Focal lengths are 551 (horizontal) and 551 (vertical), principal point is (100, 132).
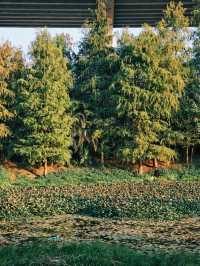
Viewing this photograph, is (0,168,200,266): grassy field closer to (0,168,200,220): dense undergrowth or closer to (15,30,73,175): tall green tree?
(0,168,200,220): dense undergrowth

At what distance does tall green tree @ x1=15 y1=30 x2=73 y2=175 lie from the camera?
26703 mm

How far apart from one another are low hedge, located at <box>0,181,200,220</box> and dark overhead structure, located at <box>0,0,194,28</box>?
1444cm

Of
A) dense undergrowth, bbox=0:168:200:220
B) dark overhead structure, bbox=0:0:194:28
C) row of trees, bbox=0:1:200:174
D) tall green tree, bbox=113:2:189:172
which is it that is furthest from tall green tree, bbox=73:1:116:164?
dense undergrowth, bbox=0:168:200:220

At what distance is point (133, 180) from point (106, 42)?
8349 millimetres

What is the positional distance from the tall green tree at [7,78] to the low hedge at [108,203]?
806 centimetres

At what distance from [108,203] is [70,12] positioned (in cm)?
1978

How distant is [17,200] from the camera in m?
17.8

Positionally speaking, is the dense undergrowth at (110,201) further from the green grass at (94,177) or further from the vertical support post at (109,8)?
the vertical support post at (109,8)

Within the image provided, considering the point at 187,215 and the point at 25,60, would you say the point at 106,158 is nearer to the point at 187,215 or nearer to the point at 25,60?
the point at 25,60

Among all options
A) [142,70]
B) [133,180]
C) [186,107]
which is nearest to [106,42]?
[142,70]

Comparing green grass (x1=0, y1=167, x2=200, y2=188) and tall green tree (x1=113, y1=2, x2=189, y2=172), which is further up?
tall green tree (x1=113, y1=2, x2=189, y2=172)

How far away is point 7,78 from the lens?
2844 cm

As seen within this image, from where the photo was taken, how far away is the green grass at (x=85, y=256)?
9.18m

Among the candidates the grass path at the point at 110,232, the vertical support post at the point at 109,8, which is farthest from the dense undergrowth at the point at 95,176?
the grass path at the point at 110,232
